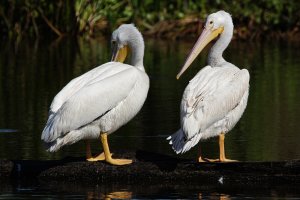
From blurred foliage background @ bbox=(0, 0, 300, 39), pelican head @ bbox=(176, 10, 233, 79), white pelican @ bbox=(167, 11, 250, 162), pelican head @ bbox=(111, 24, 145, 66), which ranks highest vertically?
blurred foliage background @ bbox=(0, 0, 300, 39)

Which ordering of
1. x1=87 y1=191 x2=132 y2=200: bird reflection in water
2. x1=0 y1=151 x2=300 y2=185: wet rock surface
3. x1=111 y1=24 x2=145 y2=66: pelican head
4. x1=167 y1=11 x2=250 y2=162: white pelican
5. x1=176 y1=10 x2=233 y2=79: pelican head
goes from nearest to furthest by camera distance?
x1=87 y1=191 x2=132 y2=200: bird reflection in water, x1=0 y1=151 x2=300 y2=185: wet rock surface, x1=167 y1=11 x2=250 y2=162: white pelican, x1=111 y1=24 x2=145 y2=66: pelican head, x1=176 y1=10 x2=233 y2=79: pelican head

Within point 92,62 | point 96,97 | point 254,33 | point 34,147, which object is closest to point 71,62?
point 92,62

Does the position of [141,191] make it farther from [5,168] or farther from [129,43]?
[129,43]

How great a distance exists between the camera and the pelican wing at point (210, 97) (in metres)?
9.02

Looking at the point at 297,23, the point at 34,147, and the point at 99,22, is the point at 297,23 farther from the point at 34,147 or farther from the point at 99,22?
the point at 34,147

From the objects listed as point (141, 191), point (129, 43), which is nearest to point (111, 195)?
point (141, 191)

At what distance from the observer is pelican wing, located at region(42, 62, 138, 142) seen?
8938 millimetres

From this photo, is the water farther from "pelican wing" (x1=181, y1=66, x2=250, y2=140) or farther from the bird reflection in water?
"pelican wing" (x1=181, y1=66, x2=250, y2=140)

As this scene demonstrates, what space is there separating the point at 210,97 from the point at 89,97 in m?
0.98

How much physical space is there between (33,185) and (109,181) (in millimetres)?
595

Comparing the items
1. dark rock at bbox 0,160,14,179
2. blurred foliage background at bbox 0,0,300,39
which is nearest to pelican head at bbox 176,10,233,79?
dark rock at bbox 0,160,14,179

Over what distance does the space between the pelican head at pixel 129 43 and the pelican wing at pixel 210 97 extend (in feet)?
1.87

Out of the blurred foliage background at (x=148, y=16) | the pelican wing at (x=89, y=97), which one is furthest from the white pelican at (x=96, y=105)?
the blurred foliage background at (x=148, y=16)

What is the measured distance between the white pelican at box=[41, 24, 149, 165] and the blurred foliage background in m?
16.3
